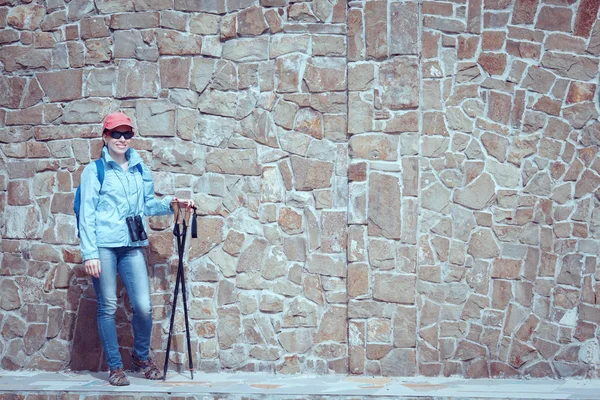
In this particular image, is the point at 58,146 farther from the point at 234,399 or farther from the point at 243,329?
the point at 234,399

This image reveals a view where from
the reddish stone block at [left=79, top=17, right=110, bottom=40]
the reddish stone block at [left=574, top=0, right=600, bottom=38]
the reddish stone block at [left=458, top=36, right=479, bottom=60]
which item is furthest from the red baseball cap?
the reddish stone block at [left=574, top=0, right=600, bottom=38]

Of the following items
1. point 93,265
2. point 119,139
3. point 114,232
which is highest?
point 119,139

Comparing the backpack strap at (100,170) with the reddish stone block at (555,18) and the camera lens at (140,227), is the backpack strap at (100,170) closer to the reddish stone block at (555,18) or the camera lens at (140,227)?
the camera lens at (140,227)

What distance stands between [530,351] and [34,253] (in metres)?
3.70

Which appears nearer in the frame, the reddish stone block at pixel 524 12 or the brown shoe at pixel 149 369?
the brown shoe at pixel 149 369

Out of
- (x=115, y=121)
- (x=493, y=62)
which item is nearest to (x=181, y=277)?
(x=115, y=121)

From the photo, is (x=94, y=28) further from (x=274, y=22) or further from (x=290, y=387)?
(x=290, y=387)

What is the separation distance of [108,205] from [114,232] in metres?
0.19

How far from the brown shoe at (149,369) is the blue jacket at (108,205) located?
83cm

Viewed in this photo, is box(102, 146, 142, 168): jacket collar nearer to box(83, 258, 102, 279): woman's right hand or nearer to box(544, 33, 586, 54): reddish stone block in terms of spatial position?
box(83, 258, 102, 279): woman's right hand

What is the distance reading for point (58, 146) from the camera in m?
6.35

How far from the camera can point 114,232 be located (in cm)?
558

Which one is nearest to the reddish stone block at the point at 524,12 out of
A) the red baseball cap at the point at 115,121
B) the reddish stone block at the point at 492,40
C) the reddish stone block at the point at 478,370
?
the reddish stone block at the point at 492,40

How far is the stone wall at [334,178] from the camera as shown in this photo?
5.97 meters
